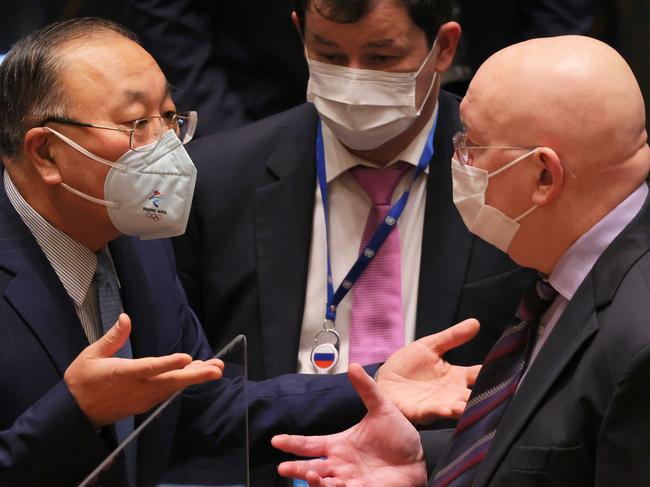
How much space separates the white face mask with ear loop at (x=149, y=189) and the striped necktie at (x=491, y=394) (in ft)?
2.68

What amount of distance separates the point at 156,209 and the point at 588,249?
1.02m

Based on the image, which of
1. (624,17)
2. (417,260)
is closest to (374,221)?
(417,260)

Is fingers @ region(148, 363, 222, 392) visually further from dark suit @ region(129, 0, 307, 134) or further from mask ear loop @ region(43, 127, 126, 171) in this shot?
dark suit @ region(129, 0, 307, 134)

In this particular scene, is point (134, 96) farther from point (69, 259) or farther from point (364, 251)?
point (364, 251)

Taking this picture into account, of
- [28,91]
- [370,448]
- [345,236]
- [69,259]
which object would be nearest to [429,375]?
[370,448]

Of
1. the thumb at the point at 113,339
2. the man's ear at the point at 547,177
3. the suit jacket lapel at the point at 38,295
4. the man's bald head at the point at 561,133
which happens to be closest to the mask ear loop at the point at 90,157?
the suit jacket lapel at the point at 38,295

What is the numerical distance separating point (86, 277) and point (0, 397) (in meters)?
0.34

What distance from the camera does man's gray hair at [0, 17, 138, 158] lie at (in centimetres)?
262

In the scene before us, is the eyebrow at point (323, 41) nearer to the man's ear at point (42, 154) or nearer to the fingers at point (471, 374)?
the man's ear at point (42, 154)

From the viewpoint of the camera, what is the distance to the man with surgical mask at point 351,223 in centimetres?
313

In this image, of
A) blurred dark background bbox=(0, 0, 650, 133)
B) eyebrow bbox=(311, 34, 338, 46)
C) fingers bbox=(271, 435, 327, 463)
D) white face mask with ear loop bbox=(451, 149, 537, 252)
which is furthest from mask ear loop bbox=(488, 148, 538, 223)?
blurred dark background bbox=(0, 0, 650, 133)

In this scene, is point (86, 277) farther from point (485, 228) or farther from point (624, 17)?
point (624, 17)

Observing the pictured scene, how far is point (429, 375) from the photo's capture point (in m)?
2.78

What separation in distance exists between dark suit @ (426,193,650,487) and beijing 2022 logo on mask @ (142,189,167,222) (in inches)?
38.3
